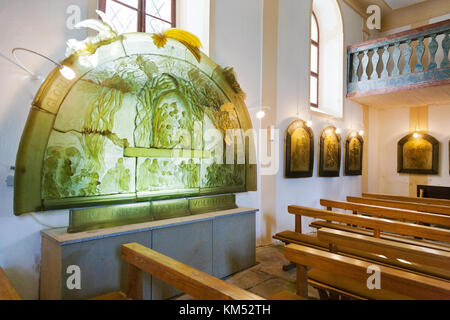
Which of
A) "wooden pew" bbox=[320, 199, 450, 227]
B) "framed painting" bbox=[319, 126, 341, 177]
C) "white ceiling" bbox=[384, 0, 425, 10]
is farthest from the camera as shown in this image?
"white ceiling" bbox=[384, 0, 425, 10]

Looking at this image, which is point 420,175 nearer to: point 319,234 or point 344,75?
point 344,75

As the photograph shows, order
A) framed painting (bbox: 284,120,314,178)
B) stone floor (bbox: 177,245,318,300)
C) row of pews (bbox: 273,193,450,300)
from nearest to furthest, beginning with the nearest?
row of pews (bbox: 273,193,450,300), stone floor (bbox: 177,245,318,300), framed painting (bbox: 284,120,314,178)

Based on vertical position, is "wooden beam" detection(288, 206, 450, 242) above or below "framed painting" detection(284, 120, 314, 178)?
below

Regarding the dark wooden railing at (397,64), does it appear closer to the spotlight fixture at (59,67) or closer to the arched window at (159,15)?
the arched window at (159,15)

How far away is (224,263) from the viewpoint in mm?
3746

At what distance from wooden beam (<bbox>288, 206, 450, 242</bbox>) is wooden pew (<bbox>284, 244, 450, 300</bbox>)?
1.18 metres

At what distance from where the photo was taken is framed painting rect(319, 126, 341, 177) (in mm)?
6508

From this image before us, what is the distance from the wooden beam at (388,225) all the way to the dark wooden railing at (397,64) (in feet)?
14.3

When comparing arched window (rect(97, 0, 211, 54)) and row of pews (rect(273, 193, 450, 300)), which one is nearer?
row of pews (rect(273, 193, 450, 300))

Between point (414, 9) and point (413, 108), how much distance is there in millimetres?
2916

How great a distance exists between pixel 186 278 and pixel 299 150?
4.59 meters

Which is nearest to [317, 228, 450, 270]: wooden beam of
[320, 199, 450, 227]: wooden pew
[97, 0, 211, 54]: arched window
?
[320, 199, 450, 227]: wooden pew

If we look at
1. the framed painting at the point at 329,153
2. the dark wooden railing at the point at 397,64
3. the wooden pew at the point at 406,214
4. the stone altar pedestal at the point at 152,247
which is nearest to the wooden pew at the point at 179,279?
the stone altar pedestal at the point at 152,247

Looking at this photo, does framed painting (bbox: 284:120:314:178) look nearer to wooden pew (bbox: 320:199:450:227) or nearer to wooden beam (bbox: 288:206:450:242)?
wooden pew (bbox: 320:199:450:227)
